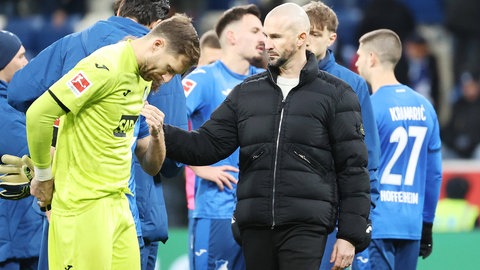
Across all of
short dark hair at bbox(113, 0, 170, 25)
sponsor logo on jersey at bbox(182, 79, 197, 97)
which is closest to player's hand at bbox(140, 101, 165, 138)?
short dark hair at bbox(113, 0, 170, 25)

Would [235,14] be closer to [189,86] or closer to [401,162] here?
[189,86]

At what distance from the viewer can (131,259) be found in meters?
5.39

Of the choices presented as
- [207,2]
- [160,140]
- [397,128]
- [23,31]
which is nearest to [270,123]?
[160,140]

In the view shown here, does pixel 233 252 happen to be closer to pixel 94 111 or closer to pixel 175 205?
pixel 94 111

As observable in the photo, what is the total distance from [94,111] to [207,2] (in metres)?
11.6

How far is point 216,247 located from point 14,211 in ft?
5.49

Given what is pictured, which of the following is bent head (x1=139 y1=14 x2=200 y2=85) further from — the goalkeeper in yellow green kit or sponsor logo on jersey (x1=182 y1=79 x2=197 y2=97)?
sponsor logo on jersey (x1=182 y1=79 x2=197 y2=97)

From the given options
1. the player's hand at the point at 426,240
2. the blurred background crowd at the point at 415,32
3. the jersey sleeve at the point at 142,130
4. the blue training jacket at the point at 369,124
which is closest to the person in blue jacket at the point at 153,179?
the jersey sleeve at the point at 142,130

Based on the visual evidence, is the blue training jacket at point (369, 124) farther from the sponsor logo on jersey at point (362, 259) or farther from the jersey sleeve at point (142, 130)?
the jersey sleeve at point (142, 130)

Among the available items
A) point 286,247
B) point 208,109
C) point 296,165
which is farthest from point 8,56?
point 286,247

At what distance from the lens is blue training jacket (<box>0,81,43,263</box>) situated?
6.68m

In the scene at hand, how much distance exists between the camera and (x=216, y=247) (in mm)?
7879

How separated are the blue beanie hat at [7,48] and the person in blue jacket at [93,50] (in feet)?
3.10

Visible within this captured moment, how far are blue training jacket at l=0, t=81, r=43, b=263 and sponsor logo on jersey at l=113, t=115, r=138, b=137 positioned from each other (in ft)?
4.97
